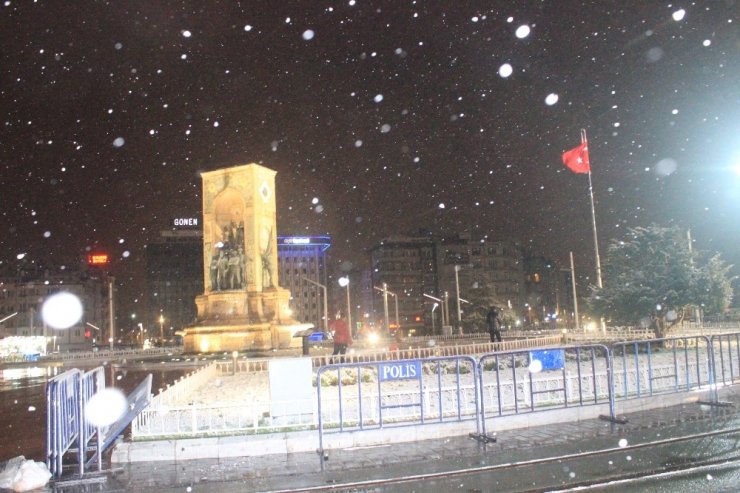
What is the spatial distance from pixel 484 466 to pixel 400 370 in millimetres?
2462

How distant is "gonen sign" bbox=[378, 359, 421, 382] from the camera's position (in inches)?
428

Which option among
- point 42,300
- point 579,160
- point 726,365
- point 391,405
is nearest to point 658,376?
point 391,405

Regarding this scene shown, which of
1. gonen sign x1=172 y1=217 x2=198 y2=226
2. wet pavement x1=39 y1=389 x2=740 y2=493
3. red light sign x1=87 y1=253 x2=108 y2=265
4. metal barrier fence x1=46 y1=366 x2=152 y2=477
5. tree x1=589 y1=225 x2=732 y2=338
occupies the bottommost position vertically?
wet pavement x1=39 y1=389 x2=740 y2=493

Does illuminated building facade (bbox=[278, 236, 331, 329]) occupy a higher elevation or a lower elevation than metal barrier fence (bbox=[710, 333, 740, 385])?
higher

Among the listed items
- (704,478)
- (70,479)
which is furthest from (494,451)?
(70,479)

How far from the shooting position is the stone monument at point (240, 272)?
34938 mm

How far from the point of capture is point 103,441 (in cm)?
1032

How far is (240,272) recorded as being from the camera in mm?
36219

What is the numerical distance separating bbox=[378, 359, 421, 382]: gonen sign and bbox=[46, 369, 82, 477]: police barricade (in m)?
4.80

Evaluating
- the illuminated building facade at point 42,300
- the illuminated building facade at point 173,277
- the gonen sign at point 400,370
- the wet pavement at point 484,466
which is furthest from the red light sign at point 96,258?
the gonen sign at point 400,370

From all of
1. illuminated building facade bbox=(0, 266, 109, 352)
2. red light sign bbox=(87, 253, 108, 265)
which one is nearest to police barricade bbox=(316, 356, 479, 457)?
illuminated building facade bbox=(0, 266, 109, 352)

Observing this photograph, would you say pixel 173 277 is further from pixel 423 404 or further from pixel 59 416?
pixel 59 416

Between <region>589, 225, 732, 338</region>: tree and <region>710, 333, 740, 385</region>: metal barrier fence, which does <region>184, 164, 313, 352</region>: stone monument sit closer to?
<region>589, 225, 732, 338</region>: tree

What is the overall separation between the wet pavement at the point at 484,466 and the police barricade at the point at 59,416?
1.64 feet
